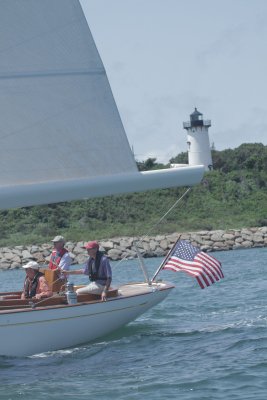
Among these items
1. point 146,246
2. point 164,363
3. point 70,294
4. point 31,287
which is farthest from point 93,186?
point 146,246

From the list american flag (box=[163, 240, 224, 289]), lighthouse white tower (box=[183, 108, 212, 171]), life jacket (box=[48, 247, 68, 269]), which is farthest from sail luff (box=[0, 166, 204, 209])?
lighthouse white tower (box=[183, 108, 212, 171])

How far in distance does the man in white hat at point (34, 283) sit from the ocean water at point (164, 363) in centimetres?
80

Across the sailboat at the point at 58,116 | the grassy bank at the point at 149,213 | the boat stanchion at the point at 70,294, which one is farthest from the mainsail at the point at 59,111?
the grassy bank at the point at 149,213

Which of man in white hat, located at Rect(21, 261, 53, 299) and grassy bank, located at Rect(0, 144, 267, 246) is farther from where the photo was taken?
grassy bank, located at Rect(0, 144, 267, 246)

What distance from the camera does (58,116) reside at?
1152cm

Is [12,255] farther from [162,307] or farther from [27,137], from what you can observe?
[27,137]

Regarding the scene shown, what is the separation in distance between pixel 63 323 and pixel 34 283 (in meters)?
0.78

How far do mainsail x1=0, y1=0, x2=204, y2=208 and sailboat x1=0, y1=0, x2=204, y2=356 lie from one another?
0.4 inches

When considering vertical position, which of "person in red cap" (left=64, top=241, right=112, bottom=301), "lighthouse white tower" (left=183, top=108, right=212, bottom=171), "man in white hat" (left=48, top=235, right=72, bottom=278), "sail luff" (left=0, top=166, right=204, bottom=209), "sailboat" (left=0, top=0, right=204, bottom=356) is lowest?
"person in red cap" (left=64, top=241, right=112, bottom=301)

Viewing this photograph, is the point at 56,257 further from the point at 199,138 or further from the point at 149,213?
the point at 199,138

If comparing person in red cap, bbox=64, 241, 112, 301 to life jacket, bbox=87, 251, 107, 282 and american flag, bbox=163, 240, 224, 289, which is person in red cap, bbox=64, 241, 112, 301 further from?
american flag, bbox=163, 240, 224, 289

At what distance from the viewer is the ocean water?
10.4 metres

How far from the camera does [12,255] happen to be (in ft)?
122

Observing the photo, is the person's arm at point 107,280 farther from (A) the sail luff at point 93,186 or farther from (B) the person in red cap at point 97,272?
(A) the sail luff at point 93,186
